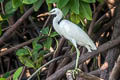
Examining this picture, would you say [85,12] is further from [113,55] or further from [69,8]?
[113,55]

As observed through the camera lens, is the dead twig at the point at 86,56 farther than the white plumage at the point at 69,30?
Yes

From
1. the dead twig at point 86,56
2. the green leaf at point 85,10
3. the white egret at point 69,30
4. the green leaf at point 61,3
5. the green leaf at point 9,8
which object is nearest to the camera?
the green leaf at point 61,3

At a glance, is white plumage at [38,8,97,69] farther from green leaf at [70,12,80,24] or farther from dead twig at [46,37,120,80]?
dead twig at [46,37,120,80]

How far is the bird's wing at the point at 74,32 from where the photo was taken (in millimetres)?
2926

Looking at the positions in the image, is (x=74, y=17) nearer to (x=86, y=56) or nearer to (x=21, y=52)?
(x=86, y=56)

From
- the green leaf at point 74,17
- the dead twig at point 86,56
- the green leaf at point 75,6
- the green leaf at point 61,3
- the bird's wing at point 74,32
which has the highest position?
the green leaf at point 61,3

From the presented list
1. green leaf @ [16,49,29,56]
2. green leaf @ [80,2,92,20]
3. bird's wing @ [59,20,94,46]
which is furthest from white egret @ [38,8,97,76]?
green leaf @ [16,49,29,56]

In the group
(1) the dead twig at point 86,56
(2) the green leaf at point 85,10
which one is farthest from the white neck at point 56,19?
(1) the dead twig at point 86,56

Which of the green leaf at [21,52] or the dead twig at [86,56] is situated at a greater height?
the green leaf at [21,52]

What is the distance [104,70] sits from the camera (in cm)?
326

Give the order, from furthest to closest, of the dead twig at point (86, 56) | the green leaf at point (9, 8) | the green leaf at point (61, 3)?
1. the green leaf at point (9, 8)
2. the dead twig at point (86, 56)
3. the green leaf at point (61, 3)

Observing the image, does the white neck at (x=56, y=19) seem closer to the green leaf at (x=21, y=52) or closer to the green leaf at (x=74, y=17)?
the green leaf at (x=74, y=17)

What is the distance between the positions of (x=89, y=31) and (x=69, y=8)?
0.69m

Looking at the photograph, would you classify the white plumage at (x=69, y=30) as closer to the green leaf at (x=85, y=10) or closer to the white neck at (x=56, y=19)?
the white neck at (x=56, y=19)
